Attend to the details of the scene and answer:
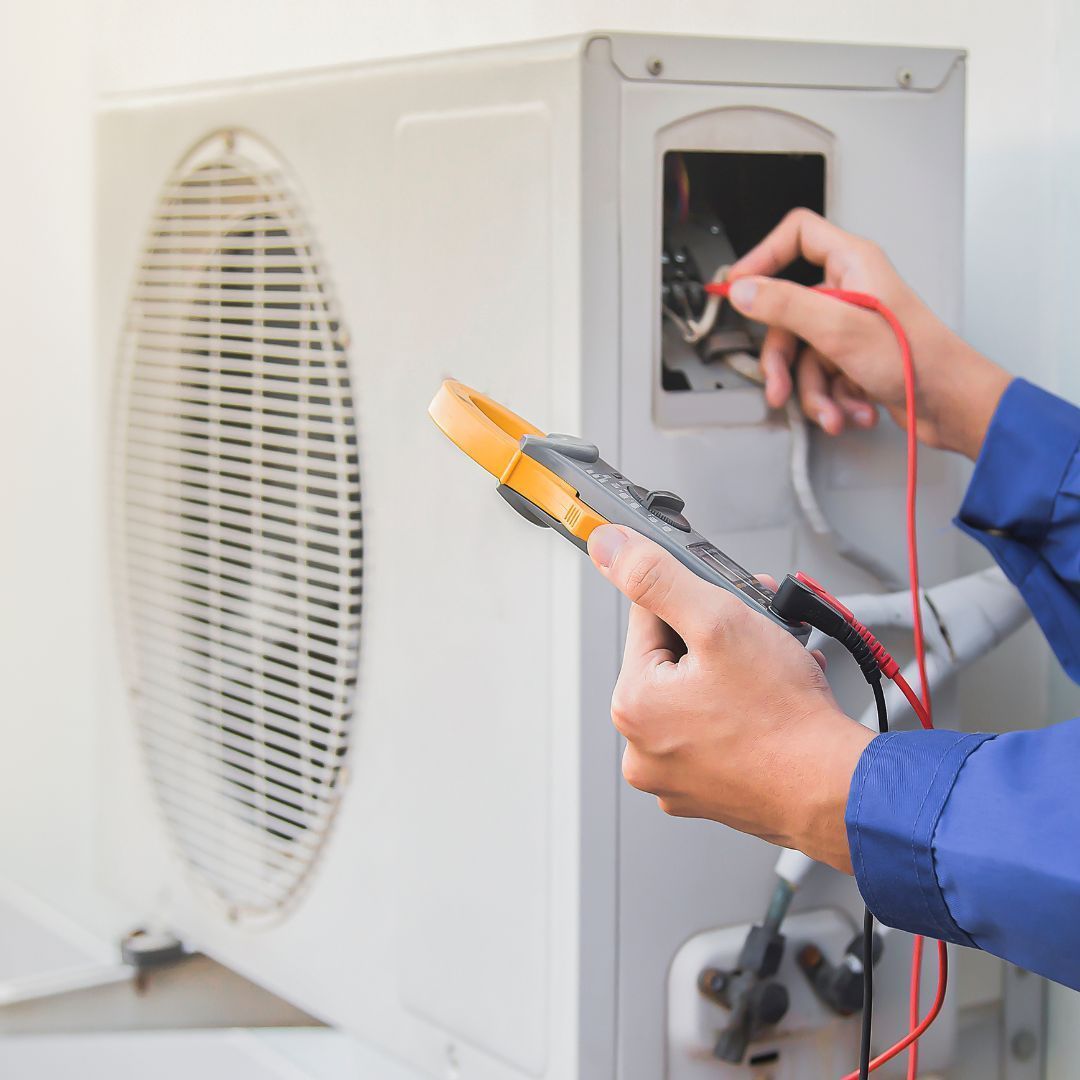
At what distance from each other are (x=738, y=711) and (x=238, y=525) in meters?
0.51

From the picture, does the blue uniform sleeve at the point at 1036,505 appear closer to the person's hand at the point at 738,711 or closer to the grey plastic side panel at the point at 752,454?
the grey plastic side panel at the point at 752,454

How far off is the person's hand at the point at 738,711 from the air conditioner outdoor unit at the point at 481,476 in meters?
0.17

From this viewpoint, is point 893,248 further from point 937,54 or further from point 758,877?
point 758,877

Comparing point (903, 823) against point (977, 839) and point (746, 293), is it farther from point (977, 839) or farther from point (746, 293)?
point (746, 293)

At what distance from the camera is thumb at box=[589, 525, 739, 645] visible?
54cm

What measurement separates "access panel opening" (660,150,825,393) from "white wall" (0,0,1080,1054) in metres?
0.09

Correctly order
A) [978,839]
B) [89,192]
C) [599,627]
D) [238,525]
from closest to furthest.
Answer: [978,839] → [599,627] → [238,525] → [89,192]

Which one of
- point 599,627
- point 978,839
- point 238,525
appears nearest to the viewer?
point 978,839

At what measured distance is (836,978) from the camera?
79 cm

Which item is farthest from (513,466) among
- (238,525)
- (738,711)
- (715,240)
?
(238,525)

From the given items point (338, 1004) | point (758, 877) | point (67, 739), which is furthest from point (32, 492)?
point (758, 877)

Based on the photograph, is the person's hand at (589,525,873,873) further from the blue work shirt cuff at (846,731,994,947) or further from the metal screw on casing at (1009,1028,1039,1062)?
the metal screw on casing at (1009,1028,1039,1062)

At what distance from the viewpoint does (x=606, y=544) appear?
0.56 m

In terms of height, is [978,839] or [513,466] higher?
[513,466]
